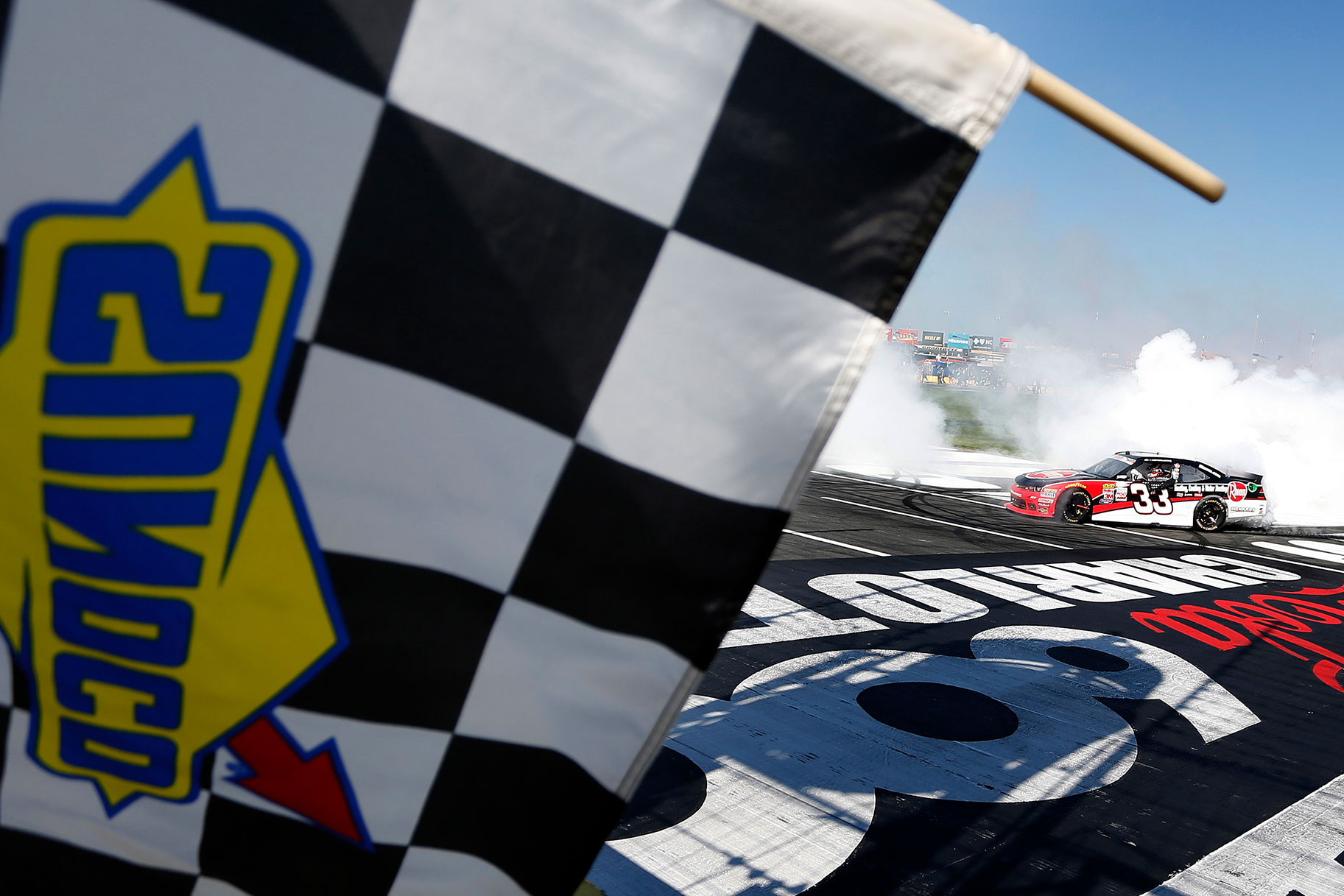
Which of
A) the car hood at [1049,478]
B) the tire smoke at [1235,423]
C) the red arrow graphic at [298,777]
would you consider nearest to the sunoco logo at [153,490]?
the red arrow graphic at [298,777]

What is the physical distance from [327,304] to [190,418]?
0.29 meters

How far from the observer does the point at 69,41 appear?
52.8 inches

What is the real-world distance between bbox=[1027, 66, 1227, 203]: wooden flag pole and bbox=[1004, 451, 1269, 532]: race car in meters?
16.2

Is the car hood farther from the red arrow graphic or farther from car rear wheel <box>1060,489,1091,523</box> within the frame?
the red arrow graphic

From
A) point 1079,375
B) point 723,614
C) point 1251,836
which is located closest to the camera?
point 723,614

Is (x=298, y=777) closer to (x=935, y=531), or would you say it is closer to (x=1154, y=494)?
(x=935, y=531)

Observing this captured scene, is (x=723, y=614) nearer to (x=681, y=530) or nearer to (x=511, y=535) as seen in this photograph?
(x=681, y=530)

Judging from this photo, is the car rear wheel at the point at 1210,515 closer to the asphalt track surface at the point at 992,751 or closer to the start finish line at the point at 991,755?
the asphalt track surface at the point at 992,751

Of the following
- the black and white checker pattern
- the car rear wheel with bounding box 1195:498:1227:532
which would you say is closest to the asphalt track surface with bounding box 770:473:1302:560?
the car rear wheel with bounding box 1195:498:1227:532

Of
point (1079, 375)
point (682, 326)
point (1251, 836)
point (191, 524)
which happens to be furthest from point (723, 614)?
point (1079, 375)

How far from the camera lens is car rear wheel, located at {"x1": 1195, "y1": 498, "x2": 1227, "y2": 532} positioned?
53.7ft

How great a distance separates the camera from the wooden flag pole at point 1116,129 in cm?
A: 137

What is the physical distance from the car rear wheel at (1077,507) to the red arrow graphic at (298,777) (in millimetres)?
16683

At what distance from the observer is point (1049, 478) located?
17.0m
